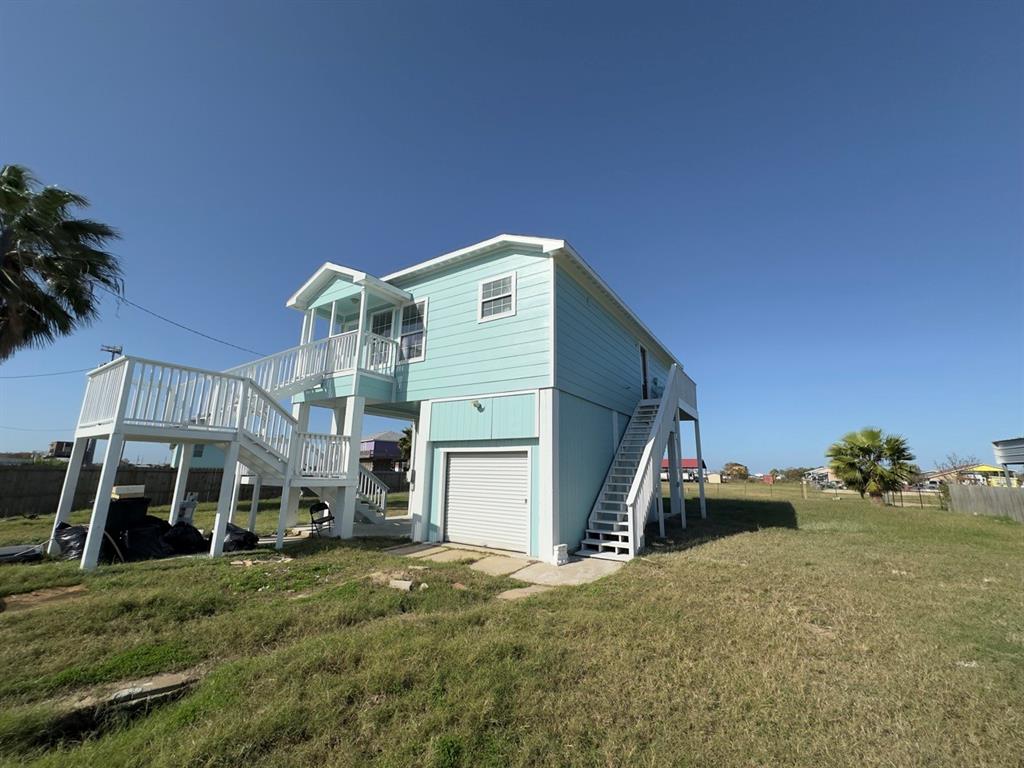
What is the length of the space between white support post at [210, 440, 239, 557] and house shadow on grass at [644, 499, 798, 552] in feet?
26.2

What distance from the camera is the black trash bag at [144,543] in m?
6.71

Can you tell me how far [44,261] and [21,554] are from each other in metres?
6.17

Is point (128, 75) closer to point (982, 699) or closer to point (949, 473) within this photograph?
point (982, 699)

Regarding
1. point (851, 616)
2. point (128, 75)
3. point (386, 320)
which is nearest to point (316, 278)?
point (386, 320)

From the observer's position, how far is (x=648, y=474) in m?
9.16

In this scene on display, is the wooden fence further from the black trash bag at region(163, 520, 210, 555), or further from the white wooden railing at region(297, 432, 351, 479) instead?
the black trash bag at region(163, 520, 210, 555)

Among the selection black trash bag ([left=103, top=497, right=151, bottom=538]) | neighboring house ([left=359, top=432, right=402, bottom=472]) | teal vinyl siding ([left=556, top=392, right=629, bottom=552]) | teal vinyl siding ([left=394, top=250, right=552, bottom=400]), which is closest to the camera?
black trash bag ([left=103, top=497, right=151, bottom=538])

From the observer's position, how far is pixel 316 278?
11.5m

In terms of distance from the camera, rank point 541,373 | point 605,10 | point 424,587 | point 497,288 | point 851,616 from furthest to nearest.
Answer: point 497,288 < point 541,373 < point 605,10 < point 424,587 < point 851,616

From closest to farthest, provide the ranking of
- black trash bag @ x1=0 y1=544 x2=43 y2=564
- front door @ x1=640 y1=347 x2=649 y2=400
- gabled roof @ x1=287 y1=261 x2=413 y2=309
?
black trash bag @ x1=0 y1=544 x2=43 y2=564 → gabled roof @ x1=287 y1=261 x2=413 y2=309 → front door @ x1=640 y1=347 x2=649 y2=400

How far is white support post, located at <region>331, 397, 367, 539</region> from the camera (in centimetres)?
920

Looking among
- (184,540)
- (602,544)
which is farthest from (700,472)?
(184,540)

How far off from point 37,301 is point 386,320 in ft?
23.5

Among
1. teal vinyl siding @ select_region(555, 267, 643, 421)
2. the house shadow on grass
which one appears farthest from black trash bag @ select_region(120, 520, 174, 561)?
the house shadow on grass
